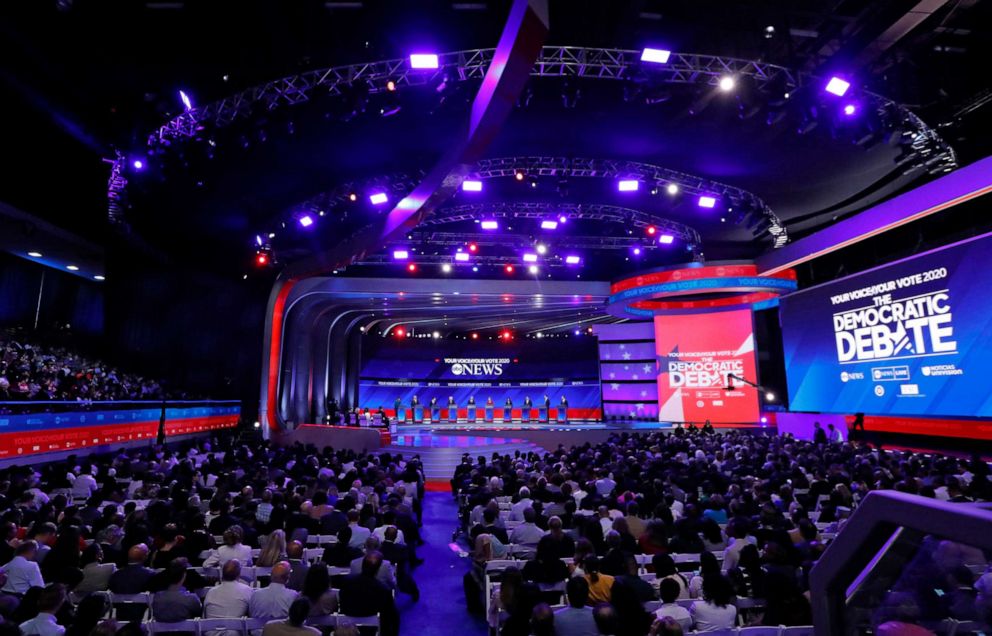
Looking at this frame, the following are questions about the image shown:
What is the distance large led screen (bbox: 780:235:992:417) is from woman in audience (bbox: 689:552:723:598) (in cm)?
1228

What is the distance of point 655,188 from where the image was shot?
50.2 feet

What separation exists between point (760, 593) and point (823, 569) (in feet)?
11.8

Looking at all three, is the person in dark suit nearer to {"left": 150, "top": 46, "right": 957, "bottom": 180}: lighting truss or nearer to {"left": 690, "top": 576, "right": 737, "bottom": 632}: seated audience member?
{"left": 690, "top": 576, "right": 737, "bottom": 632}: seated audience member

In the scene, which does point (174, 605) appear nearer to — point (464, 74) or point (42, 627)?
point (42, 627)

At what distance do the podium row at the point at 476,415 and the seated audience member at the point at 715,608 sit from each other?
28973mm

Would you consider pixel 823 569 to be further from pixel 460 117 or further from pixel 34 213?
pixel 34 213

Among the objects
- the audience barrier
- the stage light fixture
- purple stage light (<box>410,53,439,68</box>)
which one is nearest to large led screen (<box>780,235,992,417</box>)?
the stage light fixture

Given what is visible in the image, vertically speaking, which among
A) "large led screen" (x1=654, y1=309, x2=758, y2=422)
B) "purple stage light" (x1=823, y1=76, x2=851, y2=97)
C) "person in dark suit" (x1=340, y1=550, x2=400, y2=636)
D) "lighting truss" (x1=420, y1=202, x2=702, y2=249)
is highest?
"lighting truss" (x1=420, y1=202, x2=702, y2=249)

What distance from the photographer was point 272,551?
5465mm

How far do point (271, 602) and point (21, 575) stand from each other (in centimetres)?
227

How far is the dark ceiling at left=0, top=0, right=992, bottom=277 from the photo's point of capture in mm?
8742

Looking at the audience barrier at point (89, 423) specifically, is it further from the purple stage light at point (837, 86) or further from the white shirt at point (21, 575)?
the purple stage light at point (837, 86)

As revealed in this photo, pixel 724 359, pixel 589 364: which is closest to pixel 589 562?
pixel 724 359

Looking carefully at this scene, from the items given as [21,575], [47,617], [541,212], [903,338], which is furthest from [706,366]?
[47,617]
